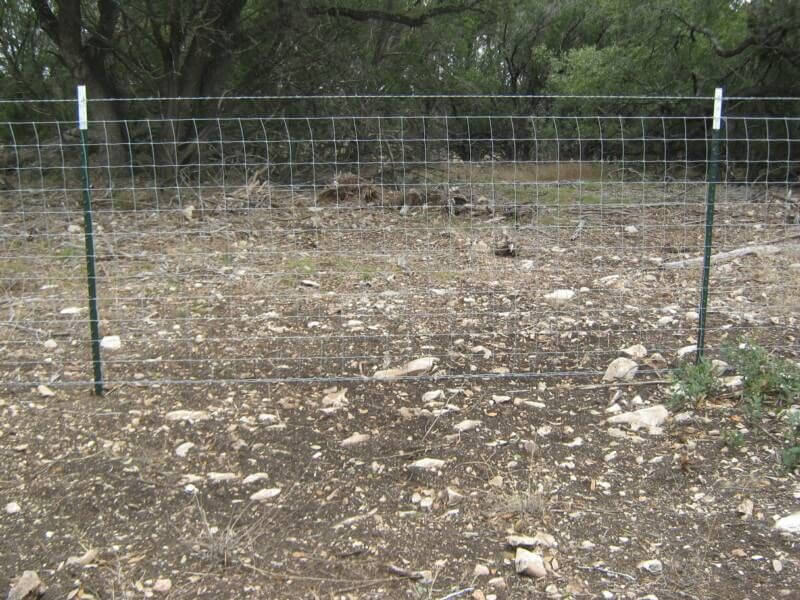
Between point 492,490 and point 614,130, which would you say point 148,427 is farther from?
point 614,130

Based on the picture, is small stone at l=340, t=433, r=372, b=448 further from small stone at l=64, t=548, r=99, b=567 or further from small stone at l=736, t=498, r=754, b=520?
small stone at l=736, t=498, r=754, b=520

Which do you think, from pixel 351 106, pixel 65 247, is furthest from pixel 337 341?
pixel 351 106

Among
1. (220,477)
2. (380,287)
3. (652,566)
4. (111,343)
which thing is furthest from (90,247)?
(652,566)

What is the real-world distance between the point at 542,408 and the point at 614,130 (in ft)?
43.0

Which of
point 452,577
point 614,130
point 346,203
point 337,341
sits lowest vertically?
point 452,577

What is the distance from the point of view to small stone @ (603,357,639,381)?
166 inches

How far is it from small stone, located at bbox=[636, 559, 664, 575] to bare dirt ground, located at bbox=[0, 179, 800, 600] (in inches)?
0.4

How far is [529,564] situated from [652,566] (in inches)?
17.6

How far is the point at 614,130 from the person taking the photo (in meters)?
15.7

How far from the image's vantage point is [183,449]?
11.5ft

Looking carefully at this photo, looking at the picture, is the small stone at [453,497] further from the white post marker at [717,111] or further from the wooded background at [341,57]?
the wooded background at [341,57]

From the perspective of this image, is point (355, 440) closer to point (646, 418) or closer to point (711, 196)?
point (646, 418)

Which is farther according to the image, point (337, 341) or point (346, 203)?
point (346, 203)

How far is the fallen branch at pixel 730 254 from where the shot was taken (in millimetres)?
6782
